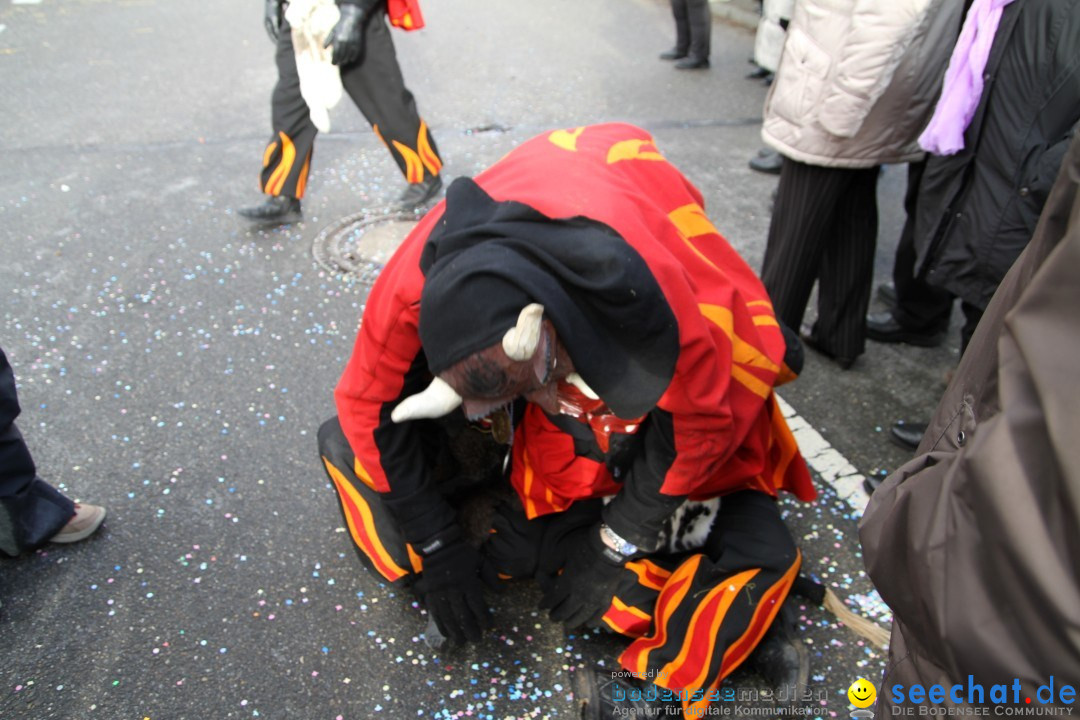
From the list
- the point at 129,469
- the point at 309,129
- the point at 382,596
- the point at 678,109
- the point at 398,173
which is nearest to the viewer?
the point at 382,596

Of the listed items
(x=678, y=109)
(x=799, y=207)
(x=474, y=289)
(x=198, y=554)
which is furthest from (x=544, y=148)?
(x=678, y=109)

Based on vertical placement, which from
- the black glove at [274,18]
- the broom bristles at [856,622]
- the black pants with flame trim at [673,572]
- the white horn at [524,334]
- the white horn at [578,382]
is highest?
the white horn at [524,334]

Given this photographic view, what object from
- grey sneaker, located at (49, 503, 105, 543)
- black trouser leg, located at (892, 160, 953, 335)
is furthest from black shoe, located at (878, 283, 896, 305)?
grey sneaker, located at (49, 503, 105, 543)

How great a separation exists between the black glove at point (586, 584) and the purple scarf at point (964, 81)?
1.40 metres

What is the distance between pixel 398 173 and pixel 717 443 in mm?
3107

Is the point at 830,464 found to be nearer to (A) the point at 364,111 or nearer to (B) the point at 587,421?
(B) the point at 587,421

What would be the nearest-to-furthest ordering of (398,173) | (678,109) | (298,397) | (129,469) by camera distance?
(129,469)
(298,397)
(398,173)
(678,109)

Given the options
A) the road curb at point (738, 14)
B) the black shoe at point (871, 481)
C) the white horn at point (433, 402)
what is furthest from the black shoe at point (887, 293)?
the road curb at point (738, 14)

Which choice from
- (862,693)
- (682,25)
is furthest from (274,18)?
(682,25)

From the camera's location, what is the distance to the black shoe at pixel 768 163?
173 inches

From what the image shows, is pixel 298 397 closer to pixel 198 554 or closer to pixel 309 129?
pixel 198 554

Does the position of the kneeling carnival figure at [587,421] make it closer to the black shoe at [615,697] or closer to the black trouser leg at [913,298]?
the black shoe at [615,697]

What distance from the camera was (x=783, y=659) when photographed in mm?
1908

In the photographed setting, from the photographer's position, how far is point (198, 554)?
7.47 ft
